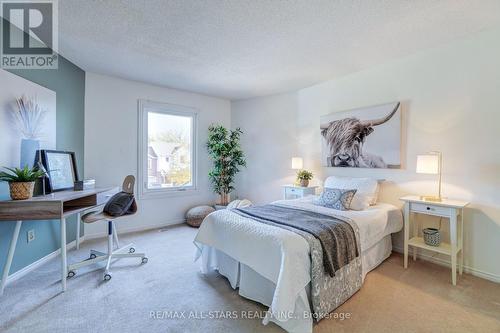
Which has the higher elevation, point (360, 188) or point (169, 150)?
point (169, 150)

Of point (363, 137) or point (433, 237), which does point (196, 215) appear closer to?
point (363, 137)

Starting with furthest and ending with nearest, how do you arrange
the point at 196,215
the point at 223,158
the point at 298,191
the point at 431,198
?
the point at 223,158
the point at 196,215
the point at 298,191
the point at 431,198

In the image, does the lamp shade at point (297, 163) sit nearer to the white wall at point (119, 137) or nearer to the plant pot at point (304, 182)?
the plant pot at point (304, 182)

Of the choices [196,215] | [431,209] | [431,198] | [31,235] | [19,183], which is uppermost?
[19,183]

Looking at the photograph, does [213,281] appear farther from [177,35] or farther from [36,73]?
[36,73]

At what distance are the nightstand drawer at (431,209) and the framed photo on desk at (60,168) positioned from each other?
13.4 ft

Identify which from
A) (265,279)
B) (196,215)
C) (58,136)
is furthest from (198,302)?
(58,136)

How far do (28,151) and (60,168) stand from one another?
1.27 ft

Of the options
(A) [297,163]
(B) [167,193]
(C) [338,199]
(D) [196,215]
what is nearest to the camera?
(C) [338,199]

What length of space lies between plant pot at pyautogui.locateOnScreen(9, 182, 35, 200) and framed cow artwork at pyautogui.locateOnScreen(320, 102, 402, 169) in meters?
3.73

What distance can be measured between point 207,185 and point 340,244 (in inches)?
135

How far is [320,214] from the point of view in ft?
8.17

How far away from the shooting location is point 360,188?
122 inches

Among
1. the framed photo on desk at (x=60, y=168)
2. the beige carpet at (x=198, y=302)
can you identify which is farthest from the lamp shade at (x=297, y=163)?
the framed photo on desk at (x=60, y=168)
